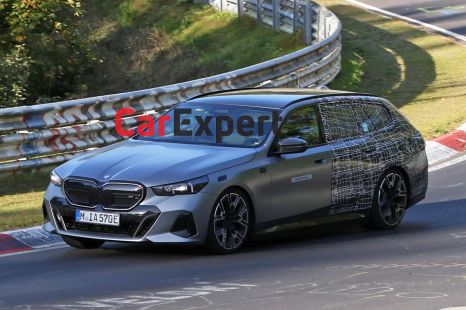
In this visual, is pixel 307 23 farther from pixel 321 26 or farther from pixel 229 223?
pixel 229 223

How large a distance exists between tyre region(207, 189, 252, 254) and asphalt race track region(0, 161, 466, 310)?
0.15 m

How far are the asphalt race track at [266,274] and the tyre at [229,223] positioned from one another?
153mm

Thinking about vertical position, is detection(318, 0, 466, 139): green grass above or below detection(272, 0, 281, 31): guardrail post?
below

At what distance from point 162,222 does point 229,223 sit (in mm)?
710

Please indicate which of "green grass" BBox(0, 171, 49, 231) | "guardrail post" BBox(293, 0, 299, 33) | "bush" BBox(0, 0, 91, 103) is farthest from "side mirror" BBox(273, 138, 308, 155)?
"guardrail post" BBox(293, 0, 299, 33)

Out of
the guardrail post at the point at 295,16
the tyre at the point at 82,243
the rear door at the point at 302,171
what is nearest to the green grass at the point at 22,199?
the tyre at the point at 82,243

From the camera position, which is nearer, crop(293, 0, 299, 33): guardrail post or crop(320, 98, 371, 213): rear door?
crop(320, 98, 371, 213): rear door

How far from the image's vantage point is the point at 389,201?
1270 centimetres

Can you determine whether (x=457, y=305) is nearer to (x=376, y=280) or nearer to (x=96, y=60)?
(x=376, y=280)

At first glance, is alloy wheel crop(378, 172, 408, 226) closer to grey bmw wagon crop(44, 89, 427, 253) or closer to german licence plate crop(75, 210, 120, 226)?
grey bmw wagon crop(44, 89, 427, 253)

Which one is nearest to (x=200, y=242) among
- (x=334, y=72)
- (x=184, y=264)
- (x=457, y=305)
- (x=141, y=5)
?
(x=184, y=264)

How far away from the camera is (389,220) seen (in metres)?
12.7

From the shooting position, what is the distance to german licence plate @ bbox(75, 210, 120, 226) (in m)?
10.5

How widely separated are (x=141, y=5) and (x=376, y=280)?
28384 millimetres
